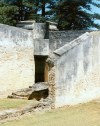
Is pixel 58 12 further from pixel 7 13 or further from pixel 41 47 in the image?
pixel 41 47

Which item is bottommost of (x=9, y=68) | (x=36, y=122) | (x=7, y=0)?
(x=36, y=122)

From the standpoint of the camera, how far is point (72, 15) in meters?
33.8

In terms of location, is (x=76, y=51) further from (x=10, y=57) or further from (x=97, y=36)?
(x=10, y=57)

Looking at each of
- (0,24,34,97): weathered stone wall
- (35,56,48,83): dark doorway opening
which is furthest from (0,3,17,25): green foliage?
(0,24,34,97): weathered stone wall

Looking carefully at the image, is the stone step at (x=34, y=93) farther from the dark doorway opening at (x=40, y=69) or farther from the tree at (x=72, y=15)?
the tree at (x=72, y=15)

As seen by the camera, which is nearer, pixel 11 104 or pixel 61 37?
pixel 11 104

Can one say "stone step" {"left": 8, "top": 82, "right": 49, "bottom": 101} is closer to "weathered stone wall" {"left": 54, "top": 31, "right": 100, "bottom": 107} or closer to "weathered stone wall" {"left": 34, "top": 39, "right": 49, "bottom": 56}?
"weathered stone wall" {"left": 54, "top": 31, "right": 100, "bottom": 107}

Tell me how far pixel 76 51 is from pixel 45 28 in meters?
4.59

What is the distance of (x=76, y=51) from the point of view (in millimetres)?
17484

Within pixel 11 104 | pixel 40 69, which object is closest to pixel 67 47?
pixel 11 104

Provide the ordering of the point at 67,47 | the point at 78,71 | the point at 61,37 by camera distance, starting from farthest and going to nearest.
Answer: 1. the point at 61,37
2. the point at 78,71
3. the point at 67,47

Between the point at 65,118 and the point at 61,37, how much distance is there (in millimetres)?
6870

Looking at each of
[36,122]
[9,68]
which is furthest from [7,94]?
[36,122]

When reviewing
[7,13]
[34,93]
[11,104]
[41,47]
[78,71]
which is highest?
[7,13]
